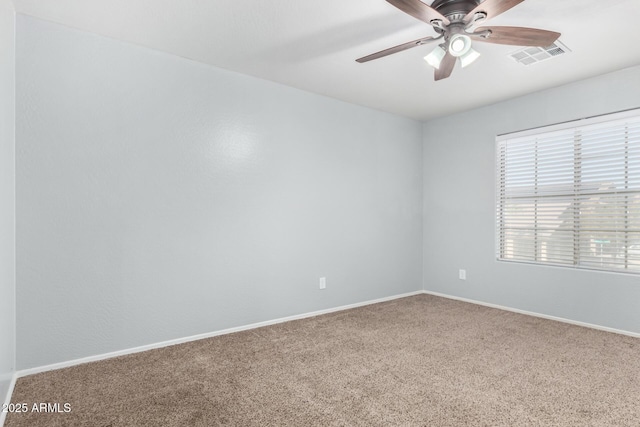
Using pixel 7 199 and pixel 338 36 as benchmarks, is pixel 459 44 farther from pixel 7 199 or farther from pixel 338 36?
pixel 7 199

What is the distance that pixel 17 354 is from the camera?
2283 millimetres

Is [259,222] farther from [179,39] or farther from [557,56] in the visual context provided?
[557,56]

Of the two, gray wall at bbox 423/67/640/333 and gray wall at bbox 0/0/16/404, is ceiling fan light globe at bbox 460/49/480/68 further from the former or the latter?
gray wall at bbox 0/0/16/404

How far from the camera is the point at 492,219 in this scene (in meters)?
4.16

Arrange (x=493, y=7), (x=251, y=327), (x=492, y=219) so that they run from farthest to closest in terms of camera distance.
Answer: (x=492, y=219), (x=251, y=327), (x=493, y=7)

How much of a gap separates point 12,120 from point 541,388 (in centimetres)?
375

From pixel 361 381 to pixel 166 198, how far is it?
2.06m

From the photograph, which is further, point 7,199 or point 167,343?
point 167,343

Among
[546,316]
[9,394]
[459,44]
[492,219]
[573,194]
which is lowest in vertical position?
[9,394]

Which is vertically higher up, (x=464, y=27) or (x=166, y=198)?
(x=464, y=27)

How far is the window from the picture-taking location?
3184 mm

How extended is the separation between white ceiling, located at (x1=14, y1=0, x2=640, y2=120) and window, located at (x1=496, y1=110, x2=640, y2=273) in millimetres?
593

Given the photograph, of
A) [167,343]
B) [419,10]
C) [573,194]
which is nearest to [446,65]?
[419,10]

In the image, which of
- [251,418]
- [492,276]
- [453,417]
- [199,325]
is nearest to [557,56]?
[492,276]
